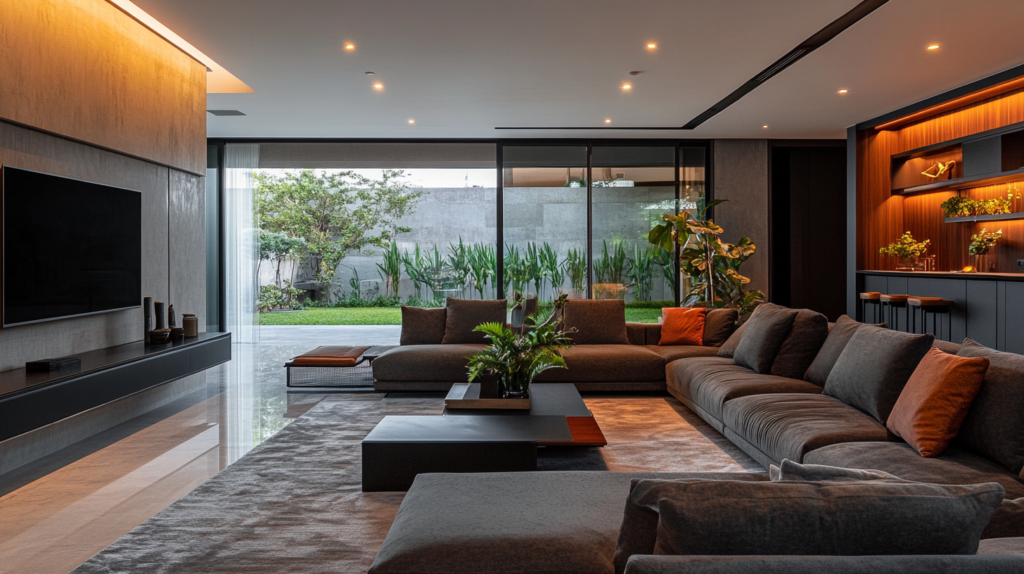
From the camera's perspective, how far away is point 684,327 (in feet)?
19.6

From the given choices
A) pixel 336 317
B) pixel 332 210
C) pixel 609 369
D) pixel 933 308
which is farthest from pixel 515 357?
pixel 332 210

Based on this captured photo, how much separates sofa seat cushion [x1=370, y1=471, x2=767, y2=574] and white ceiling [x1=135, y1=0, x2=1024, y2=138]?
2.90 m

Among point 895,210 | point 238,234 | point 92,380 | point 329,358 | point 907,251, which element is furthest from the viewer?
point 238,234

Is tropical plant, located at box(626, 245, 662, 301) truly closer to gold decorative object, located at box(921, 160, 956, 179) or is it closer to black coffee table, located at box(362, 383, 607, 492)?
gold decorative object, located at box(921, 160, 956, 179)

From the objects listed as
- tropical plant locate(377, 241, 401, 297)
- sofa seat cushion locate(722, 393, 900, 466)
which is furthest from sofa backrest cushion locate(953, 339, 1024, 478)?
tropical plant locate(377, 241, 401, 297)

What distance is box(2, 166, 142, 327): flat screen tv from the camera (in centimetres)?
351

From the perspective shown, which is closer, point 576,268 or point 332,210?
point 576,268

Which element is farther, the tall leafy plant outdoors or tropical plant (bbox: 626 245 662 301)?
tropical plant (bbox: 626 245 662 301)

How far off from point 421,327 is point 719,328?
8.86ft

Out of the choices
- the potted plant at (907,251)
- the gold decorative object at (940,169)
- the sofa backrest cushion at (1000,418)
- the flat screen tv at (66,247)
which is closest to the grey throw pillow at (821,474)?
the sofa backrest cushion at (1000,418)

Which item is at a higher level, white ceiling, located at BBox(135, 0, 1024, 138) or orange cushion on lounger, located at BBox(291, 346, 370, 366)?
white ceiling, located at BBox(135, 0, 1024, 138)

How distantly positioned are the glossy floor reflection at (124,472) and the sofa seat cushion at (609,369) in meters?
2.04

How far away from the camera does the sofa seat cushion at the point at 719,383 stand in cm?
387

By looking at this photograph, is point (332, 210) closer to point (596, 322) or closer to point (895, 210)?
point (596, 322)
